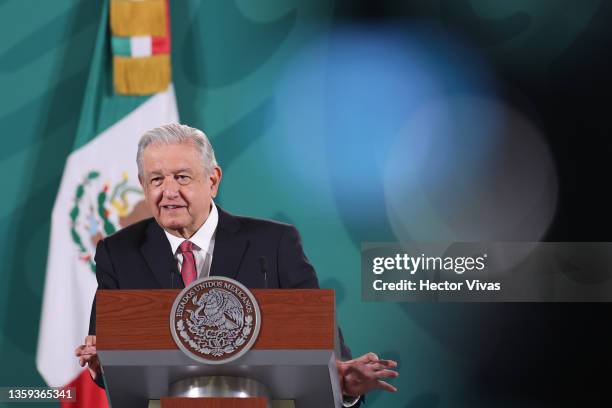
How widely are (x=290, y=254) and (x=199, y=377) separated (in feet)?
Answer: 2.42

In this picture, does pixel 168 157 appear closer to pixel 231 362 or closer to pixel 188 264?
pixel 188 264

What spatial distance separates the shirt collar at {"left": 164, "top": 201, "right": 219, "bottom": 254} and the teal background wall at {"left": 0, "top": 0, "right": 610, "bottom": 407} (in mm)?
2007

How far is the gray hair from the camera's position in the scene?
2596 mm

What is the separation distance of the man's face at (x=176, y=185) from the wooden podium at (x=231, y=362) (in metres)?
0.57

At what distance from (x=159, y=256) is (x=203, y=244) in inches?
6.3

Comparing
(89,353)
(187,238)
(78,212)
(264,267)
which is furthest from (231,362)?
(78,212)

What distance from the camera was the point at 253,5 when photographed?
5008 millimetres

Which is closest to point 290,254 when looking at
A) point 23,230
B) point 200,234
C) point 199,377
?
point 200,234

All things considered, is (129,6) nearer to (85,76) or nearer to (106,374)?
(85,76)

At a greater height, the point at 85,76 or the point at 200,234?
the point at 85,76

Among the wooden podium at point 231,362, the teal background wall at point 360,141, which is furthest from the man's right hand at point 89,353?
the teal background wall at point 360,141

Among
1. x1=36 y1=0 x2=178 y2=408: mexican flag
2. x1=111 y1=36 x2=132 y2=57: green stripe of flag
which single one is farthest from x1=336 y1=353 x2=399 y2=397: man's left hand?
x1=111 y1=36 x2=132 y2=57: green stripe of flag

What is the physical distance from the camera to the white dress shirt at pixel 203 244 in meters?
2.73

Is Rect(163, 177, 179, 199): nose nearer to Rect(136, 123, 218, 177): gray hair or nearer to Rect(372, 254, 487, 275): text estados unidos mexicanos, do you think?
Rect(136, 123, 218, 177): gray hair
